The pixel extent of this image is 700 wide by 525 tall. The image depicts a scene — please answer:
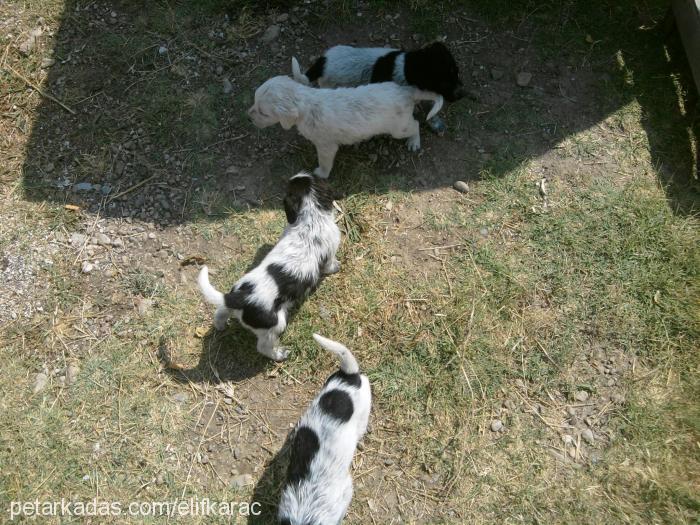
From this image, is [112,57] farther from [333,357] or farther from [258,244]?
[333,357]

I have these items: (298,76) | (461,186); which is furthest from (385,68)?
(461,186)

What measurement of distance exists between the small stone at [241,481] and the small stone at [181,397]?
75cm

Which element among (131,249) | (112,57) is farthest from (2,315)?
(112,57)

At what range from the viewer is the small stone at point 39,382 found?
404cm

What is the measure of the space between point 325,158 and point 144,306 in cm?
208

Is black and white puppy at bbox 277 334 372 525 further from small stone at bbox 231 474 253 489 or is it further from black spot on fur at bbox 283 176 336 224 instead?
black spot on fur at bbox 283 176 336 224

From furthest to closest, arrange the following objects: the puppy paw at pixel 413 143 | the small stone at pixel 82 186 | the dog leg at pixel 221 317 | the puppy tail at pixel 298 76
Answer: the small stone at pixel 82 186 < the puppy paw at pixel 413 143 < the puppy tail at pixel 298 76 < the dog leg at pixel 221 317

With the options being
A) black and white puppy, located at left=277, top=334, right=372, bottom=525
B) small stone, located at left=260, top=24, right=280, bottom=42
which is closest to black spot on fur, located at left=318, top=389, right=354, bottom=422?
black and white puppy, located at left=277, top=334, right=372, bottom=525

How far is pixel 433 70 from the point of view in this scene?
4.09 metres

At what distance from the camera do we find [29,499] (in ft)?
12.3

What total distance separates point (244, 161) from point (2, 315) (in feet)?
8.33

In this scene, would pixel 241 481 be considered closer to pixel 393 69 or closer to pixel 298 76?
pixel 298 76

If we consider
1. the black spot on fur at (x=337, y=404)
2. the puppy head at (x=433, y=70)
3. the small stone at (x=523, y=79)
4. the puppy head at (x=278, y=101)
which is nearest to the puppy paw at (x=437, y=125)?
the puppy head at (x=433, y=70)

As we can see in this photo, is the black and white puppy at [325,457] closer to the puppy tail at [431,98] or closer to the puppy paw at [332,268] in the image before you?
the puppy paw at [332,268]
